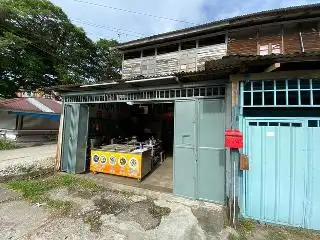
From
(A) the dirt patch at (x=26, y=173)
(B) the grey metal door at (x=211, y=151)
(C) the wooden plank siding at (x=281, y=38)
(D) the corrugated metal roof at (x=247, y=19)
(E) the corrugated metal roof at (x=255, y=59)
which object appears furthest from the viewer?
(C) the wooden plank siding at (x=281, y=38)

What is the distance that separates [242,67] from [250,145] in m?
1.80

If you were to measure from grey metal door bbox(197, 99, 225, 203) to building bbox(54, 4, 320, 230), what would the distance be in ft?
0.09

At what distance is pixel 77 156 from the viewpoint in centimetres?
855

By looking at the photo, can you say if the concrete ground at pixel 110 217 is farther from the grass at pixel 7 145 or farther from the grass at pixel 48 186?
the grass at pixel 7 145

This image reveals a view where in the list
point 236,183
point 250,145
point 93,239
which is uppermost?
point 250,145

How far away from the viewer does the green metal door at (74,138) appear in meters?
8.55

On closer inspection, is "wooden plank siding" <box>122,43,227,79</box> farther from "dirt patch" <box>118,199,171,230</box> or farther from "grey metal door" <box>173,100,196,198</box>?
"dirt patch" <box>118,199,171,230</box>

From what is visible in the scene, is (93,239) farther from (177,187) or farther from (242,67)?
(242,67)

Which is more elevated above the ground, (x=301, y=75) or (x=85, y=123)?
(x=301, y=75)

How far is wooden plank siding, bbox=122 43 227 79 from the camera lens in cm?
1073

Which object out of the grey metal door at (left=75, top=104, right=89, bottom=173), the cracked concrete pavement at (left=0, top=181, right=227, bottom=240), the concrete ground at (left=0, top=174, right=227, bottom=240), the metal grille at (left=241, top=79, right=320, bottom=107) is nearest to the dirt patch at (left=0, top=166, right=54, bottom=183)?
the grey metal door at (left=75, top=104, right=89, bottom=173)

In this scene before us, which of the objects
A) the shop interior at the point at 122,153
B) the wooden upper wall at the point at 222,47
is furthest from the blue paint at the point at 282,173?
the wooden upper wall at the point at 222,47

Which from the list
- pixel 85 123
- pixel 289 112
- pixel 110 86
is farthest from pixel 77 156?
pixel 289 112

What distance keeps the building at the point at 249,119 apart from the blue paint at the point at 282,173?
0.02m
